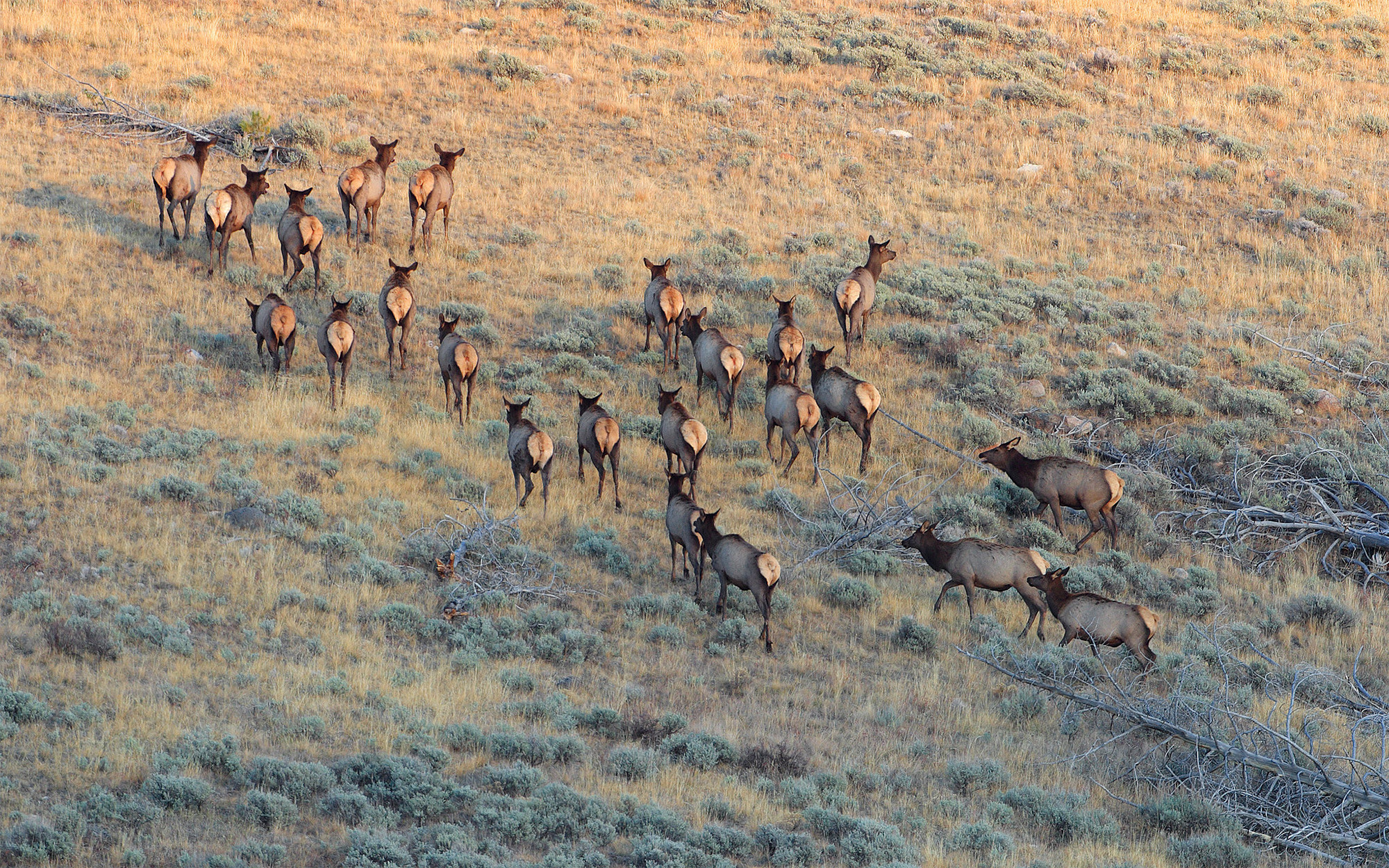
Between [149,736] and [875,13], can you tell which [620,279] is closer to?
[149,736]

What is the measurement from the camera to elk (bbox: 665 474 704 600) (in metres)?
14.1

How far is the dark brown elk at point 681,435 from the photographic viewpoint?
16188 mm

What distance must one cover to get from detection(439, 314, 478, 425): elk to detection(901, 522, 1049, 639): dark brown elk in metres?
7.15

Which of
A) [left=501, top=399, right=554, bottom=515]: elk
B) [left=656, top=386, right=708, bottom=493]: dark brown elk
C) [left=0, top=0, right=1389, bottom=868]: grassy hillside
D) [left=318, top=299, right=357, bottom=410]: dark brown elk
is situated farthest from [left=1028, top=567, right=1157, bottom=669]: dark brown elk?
[left=318, top=299, right=357, bottom=410]: dark brown elk

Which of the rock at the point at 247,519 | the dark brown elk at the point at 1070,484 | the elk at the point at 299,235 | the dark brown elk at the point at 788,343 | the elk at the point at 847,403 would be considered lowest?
the rock at the point at 247,519

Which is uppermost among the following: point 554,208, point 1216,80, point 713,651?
point 1216,80

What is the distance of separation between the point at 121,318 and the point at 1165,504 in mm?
15899

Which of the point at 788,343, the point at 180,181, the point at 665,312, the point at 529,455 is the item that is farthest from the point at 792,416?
the point at 180,181

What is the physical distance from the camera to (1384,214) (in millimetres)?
28000

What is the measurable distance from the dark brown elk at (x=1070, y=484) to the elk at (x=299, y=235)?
448 inches

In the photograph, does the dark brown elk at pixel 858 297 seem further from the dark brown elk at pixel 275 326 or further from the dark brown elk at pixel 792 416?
the dark brown elk at pixel 275 326

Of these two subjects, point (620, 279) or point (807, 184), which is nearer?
point (620, 279)

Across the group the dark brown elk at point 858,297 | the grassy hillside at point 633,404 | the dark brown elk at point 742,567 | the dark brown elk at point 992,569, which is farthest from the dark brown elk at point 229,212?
the dark brown elk at point 992,569

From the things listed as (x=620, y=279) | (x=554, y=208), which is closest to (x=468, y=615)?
(x=620, y=279)
